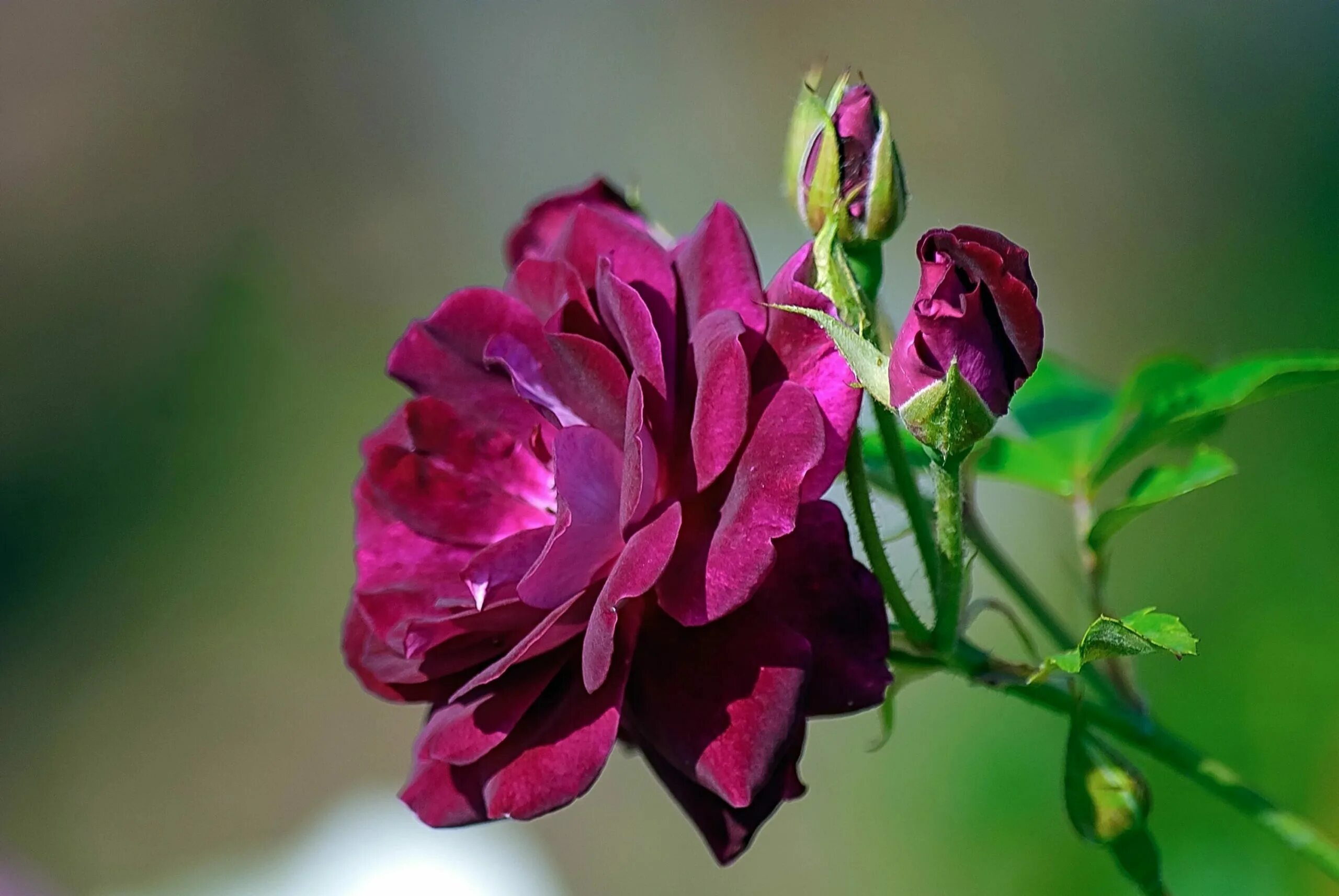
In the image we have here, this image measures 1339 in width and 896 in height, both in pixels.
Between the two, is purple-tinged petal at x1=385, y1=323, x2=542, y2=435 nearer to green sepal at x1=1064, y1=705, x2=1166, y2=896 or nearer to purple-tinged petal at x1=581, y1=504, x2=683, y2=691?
Result: purple-tinged petal at x1=581, y1=504, x2=683, y2=691

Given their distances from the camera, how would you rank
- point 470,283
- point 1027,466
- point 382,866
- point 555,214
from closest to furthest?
point 555,214 < point 1027,466 < point 382,866 < point 470,283

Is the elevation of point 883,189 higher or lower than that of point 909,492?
higher

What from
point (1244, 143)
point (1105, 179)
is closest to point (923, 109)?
point (1105, 179)

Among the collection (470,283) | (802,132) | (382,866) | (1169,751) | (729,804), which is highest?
(802,132)

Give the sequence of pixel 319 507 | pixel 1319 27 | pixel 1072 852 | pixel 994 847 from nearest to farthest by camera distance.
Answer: pixel 1072 852 → pixel 994 847 → pixel 1319 27 → pixel 319 507

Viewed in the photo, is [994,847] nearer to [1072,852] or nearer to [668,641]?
[1072,852]

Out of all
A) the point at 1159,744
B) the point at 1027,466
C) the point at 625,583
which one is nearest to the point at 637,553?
the point at 625,583

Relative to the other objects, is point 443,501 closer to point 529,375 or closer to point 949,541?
point 529,375
